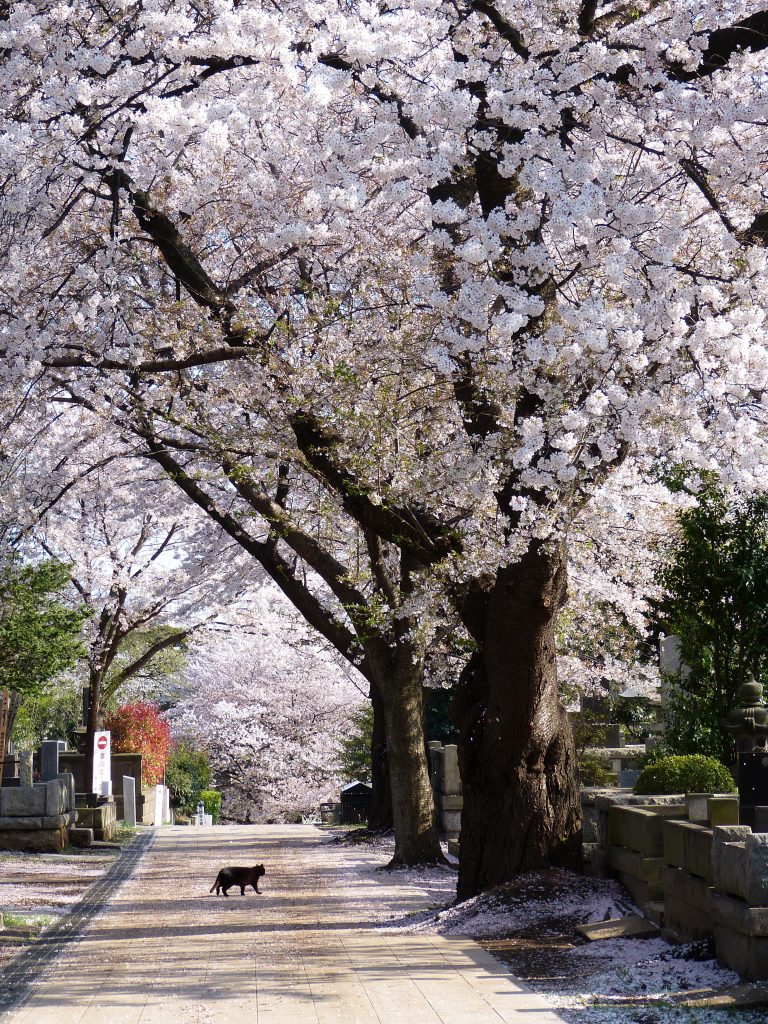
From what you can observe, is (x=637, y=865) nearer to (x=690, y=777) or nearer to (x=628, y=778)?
(x=690, y=777)

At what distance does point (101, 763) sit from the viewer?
71.6 ft

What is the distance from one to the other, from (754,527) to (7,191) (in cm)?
892

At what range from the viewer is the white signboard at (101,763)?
2152 centimetres

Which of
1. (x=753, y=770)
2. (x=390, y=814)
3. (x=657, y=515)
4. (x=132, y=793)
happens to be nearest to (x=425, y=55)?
(x=753, y=770)

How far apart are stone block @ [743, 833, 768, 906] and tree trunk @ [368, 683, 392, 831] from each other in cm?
1312

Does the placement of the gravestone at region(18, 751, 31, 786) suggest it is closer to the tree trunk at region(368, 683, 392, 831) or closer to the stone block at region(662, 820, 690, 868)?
the tree trunk at region(368, 683, 392, 831)

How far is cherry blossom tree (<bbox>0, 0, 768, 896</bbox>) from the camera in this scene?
839 cm

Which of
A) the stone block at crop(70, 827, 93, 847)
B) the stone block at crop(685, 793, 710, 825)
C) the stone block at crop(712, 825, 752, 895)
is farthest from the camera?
the stone block at crop(70, 827, 93, 847)

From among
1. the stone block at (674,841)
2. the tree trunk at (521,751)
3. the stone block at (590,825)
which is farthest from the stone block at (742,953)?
the stone block at (590,825)

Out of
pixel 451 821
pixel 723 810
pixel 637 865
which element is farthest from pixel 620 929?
pixel 451 821

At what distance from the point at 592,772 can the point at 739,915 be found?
42.2 feet

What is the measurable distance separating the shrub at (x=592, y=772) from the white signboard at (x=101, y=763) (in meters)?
8.56

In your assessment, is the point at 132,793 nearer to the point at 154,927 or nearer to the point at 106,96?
the point at 154,927

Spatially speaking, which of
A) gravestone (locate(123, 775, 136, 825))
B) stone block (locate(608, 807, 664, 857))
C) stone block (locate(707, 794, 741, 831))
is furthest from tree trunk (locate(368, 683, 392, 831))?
stone block (locate(707, 794, 741, 831))
